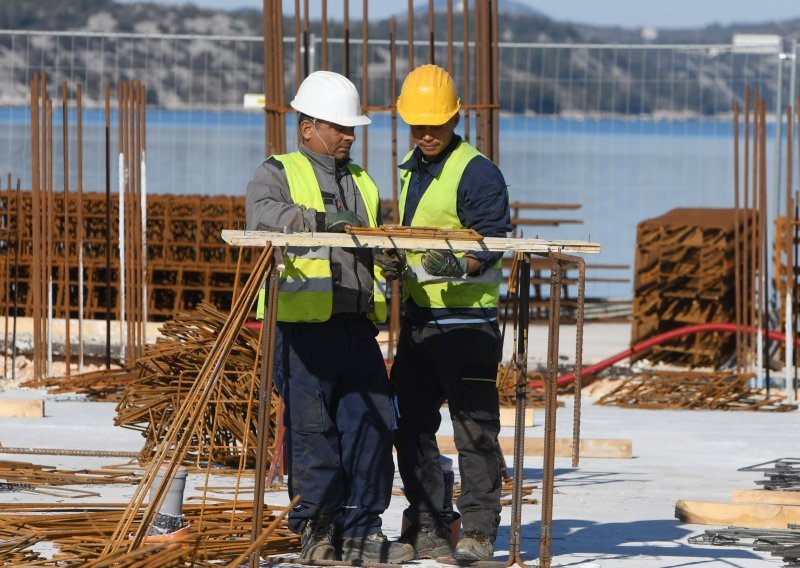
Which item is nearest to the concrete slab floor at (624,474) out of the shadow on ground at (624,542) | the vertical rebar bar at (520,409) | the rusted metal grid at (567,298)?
the shadow on ground at (624,542)

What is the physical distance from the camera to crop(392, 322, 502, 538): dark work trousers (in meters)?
5.54

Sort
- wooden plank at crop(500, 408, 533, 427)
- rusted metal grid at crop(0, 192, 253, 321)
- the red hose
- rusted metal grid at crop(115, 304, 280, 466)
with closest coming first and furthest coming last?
rusted metal grid at crop(115, 304, 280, 466) → wooden plank at crop(500, 408, 533, 427) → the red hose → rusted metal grid at crop(0, 192, 253, 321)

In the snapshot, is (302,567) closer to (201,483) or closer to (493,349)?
(493,349)

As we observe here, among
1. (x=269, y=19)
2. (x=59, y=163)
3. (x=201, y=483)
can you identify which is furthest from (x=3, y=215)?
(x=59, y=163)

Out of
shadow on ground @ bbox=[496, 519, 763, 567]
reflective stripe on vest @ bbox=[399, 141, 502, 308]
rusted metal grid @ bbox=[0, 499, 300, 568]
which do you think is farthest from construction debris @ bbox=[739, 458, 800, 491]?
rusted metal grid @ bbox=[0, 499, 300, 568]

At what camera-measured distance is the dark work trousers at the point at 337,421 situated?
5.33 m

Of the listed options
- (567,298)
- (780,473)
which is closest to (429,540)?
(780,473)

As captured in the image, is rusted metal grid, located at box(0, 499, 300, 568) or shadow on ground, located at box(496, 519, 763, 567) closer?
rusted metal grid, located at box(0, 499, 300, 568)

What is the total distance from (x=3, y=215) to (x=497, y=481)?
417 inches

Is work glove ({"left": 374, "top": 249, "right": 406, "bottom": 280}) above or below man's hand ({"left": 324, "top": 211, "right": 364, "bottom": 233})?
below

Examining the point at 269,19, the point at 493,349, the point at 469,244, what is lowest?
the point at 493,349

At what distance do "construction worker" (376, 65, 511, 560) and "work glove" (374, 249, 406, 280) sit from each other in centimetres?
18

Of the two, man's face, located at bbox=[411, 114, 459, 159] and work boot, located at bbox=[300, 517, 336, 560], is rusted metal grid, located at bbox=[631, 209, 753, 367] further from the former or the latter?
work boot, located at bbox=[300, 517, 336, 560]

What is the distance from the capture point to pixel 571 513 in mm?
6750
